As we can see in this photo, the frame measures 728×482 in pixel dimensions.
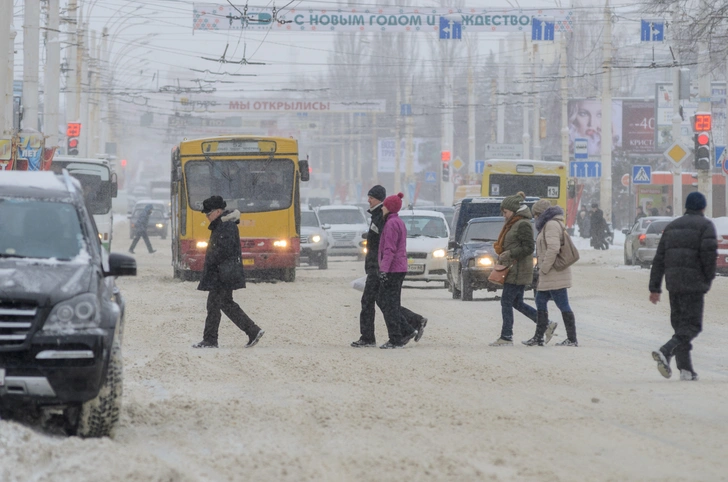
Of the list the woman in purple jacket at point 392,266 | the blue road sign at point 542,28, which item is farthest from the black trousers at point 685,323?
the blue road sign at point 542,28

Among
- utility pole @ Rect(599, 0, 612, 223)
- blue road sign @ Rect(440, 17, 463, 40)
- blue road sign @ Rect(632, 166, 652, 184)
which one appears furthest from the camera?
blue road sign @ Rect(440, 17, 463, 40)

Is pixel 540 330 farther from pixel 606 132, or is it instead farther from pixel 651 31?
pixel 606 132

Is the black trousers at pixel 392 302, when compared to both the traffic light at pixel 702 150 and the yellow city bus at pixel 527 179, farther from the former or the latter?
the yellow city bus at pixel 527 179

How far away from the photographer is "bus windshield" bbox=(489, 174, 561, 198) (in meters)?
35.7

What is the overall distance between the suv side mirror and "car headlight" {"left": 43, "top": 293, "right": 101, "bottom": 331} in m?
0.86

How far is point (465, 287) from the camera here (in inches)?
814

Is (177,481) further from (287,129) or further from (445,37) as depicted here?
(287,129)

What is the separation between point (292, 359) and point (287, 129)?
10908 centimetres

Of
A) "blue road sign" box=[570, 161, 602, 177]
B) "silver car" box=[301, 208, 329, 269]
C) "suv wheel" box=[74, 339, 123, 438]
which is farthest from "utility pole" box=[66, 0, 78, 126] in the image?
"suv wheel" box=[74, 339, 123, 438]

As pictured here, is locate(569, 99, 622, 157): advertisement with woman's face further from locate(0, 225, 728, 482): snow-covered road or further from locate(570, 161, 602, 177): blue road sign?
locate(0, 225, 728, 482): snow-covered road

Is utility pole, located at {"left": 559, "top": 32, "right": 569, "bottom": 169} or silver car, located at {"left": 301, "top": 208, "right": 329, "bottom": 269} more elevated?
utility pole, located at {"left": 559, "top": 32, "right": 569, "bottom": 169}

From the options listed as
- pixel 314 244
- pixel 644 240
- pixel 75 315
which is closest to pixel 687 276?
pixel 75 315

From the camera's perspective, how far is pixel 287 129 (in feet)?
395

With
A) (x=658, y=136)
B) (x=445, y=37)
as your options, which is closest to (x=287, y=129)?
(x=658, y=136)
